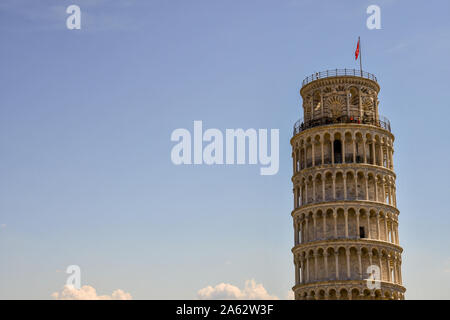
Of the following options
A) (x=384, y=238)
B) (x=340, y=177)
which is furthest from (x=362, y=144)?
(x=384, y=238)

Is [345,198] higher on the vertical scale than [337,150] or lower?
lower

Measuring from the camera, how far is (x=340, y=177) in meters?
88.4

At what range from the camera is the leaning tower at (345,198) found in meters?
84.9

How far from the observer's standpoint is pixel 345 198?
8694 cm

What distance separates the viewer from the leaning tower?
8488cm
